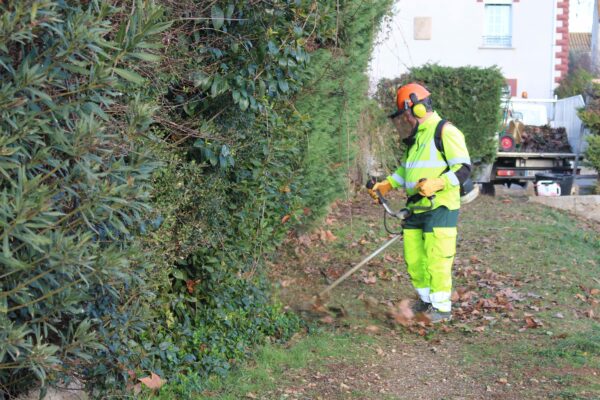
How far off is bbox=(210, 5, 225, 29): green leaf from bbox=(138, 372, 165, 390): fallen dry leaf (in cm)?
199

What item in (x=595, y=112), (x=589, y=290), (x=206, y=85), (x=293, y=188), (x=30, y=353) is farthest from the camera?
(x=595, y=112)

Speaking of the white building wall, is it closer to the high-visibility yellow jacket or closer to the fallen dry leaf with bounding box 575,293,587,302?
the fallen dry leaf with bounding box 575,293,587,302

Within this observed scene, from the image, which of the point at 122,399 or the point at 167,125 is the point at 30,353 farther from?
the point at 167,125

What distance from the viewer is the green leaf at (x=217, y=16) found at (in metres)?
4.50

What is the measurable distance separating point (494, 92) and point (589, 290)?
7.28 m

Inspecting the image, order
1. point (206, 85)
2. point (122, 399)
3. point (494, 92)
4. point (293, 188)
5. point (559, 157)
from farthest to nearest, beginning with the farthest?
Result: 1. point (559, 157)
2. point (494, 92)
3. point (293, 188)
4. point (206, 85)
5. point (122, 399)

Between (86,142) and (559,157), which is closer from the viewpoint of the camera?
(86,142)

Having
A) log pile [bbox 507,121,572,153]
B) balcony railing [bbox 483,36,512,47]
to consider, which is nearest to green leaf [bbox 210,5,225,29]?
log pile [bbox 507,121,572,153]

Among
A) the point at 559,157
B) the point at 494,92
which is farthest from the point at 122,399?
the point at 559,157

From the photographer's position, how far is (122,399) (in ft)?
14.0

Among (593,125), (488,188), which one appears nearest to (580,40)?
(593,125)

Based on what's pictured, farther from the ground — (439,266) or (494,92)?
(494,92)

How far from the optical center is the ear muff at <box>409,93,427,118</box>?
715cm

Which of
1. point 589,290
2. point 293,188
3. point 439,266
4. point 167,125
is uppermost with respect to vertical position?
point 167,125
